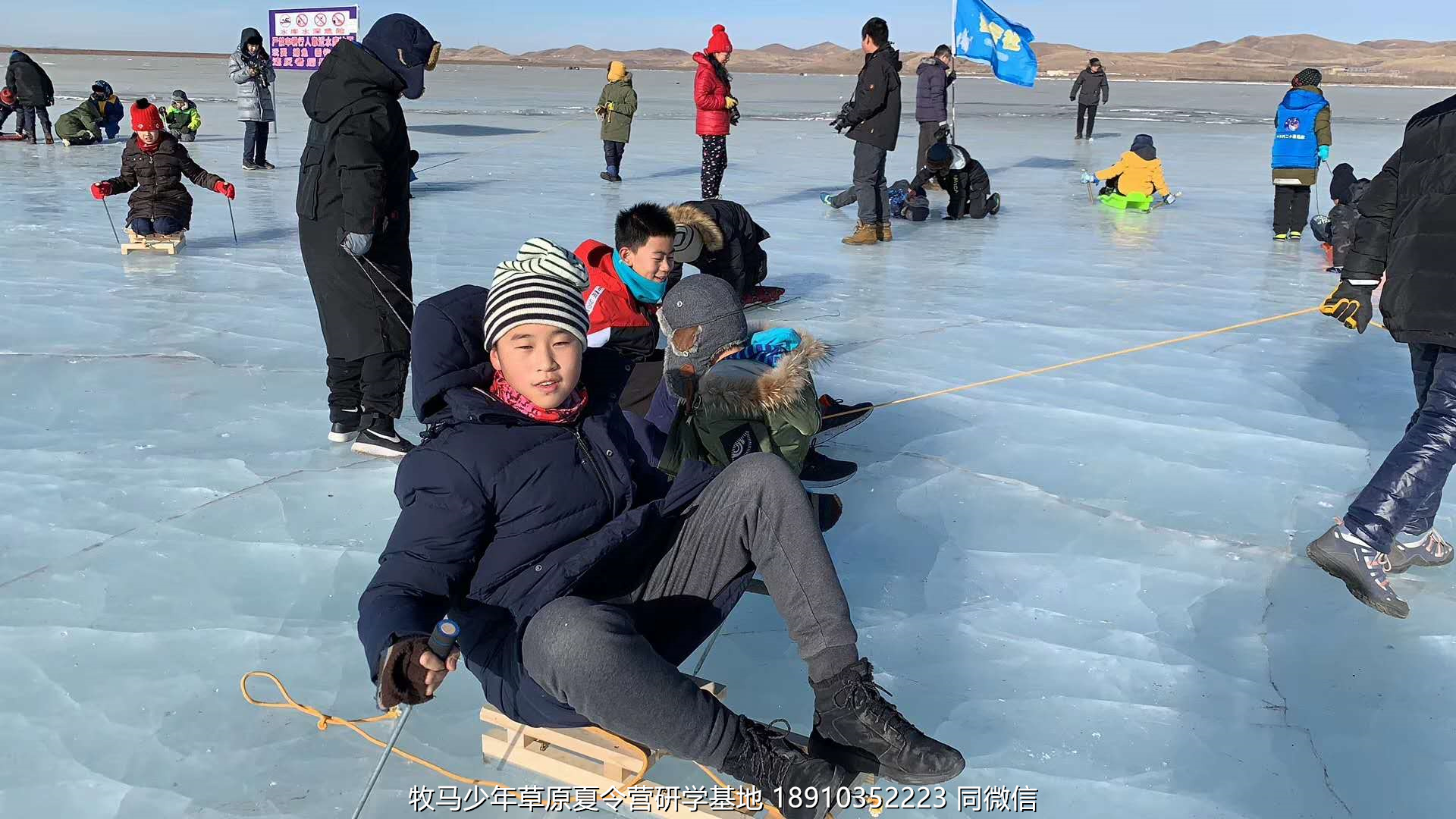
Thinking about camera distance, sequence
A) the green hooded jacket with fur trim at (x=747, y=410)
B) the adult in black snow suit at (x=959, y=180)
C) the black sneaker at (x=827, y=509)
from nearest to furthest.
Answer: the green hooded jacket with fur trim at (x=747, y=410) → the black sneaker at (x=827, y=509) → the adult in black snow suit at (x=959, y=180)

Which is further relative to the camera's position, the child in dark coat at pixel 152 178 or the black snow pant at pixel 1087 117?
the black snow pant at pixel 1087 117

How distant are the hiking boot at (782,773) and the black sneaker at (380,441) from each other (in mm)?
2495

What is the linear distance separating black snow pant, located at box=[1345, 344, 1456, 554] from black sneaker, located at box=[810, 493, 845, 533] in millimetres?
1488

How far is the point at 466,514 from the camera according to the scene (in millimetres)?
2184

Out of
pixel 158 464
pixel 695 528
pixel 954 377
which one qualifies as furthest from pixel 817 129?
pixel 695 528

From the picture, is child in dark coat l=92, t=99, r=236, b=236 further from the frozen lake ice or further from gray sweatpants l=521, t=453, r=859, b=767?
gray sweatpants l=521, t=453, r=859, b=767

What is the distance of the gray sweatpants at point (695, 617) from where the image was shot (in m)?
2.09

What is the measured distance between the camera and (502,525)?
2256 millimetres

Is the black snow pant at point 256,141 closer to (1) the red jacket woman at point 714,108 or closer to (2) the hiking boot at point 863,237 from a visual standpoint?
(1) the red jacket woman at point 714,108

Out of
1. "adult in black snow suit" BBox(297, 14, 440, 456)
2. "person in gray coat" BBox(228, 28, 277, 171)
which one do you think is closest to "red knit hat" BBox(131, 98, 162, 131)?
"adult in black snow suit" BBox(297, 14, 440, 456)

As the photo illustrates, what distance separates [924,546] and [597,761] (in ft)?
5.07

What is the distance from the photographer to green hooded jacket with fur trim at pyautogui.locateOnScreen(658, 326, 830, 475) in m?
3.06

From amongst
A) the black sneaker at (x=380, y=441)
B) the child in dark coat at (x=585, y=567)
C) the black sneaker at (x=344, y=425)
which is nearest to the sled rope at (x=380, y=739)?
the child in dark coat at (x=585, y=567)

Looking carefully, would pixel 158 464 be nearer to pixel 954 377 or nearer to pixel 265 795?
pixel 265 795
